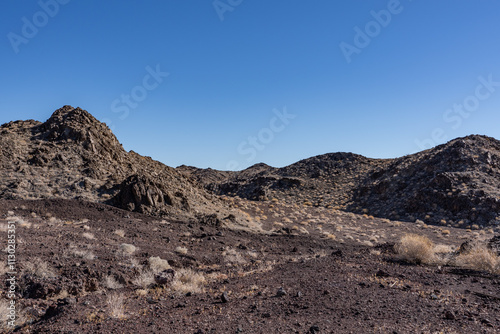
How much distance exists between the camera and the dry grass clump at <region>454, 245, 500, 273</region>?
35.5 feet

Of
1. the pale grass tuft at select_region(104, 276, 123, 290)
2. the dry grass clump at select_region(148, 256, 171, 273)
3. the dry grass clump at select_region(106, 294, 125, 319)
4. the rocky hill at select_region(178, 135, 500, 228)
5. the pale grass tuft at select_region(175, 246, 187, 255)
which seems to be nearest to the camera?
the dry grass clump at select_region(106, 294, 125, 319)

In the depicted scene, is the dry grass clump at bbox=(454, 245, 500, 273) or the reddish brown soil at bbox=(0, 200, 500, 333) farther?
the dry grass clump at bbox=(454, 245, 500, 273)

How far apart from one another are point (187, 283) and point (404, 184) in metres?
44.1

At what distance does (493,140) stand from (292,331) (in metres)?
60.2

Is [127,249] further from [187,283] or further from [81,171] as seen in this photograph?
[81,171]

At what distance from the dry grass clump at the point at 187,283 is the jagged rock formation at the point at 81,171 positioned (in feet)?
37.6

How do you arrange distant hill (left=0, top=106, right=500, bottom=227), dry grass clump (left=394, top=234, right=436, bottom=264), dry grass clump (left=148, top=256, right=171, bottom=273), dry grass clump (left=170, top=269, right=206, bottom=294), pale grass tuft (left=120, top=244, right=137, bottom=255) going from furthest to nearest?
distant hill (left=0, top=106, right=500, bottom=227) → dry grass clump (left=394, top=234, right=436, bottom=264) → pale grass tuft (left=120, top=244, right=137, bottom=255) → dry grass clump (left=148, top=256, right=171, bottom=273) → dry grass clump (left=170, top=269, right=206, bottom=294)

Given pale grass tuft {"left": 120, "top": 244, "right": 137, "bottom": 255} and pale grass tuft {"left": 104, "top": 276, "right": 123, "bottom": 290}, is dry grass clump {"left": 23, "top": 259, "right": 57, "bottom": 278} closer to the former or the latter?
pale grass tuft {"left": 104, "top": 276, "right": 123, "bottom": 290}

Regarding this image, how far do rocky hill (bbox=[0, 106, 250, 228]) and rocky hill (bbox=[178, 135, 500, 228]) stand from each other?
915 centimetres

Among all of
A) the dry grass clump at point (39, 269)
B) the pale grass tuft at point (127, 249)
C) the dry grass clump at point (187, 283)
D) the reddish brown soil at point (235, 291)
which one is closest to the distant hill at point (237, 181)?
the reddish brown soil at point (235, 291)

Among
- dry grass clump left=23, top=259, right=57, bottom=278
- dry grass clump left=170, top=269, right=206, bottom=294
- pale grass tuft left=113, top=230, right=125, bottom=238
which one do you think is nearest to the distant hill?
pale grass tuft left=113, top=230, right=125, bottom=238

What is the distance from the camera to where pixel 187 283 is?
9.05 meters

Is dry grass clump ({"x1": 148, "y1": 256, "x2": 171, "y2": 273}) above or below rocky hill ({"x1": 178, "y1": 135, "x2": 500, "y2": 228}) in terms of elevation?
below

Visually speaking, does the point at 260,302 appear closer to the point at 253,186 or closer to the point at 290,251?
the point at 290,251
